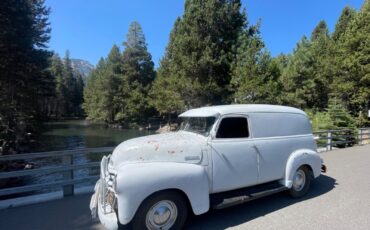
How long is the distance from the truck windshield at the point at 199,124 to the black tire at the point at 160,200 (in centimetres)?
121

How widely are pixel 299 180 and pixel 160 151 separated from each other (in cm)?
347

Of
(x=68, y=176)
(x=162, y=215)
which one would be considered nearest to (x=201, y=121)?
(x=162, y=215)

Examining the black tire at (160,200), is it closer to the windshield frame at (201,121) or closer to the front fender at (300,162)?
the windshield frame at (201,121)

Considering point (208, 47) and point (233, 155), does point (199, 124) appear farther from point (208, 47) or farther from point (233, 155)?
point (208, 47)

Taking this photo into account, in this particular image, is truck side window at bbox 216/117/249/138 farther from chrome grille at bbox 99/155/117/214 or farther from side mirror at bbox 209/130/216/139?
chrome grille at bbox 99/155/117/214

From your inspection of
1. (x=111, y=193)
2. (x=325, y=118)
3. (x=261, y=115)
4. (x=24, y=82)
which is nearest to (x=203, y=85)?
(x=325, y=118)

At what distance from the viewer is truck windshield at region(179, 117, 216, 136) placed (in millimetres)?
4184

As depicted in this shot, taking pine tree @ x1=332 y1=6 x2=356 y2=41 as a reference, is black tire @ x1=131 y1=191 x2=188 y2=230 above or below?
below

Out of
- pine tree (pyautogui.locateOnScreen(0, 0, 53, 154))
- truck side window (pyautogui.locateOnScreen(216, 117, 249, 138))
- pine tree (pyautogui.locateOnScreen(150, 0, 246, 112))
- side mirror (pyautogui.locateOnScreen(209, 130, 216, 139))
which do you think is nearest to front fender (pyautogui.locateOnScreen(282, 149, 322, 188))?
truck side window (pyautogui.locateOnScreen(216, 117, 249, 138))

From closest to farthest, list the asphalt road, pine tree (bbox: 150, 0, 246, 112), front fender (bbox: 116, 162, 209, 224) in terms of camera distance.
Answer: front fender (bbox: 116, 162, 209, 224) < the asphalt road < pine tree (bbox: 150, 0, 246, 112)

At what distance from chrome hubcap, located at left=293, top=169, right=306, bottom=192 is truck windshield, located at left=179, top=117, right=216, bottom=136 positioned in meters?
2.40

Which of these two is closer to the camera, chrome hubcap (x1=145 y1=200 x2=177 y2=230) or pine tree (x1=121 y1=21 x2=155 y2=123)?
chrome hubcap (x1=145 y1=200 x2=177 y2=230)

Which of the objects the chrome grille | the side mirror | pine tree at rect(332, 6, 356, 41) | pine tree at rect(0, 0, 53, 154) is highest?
pine tree at rect(332, 6, 356, 41)

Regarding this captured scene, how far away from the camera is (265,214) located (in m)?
4.24
